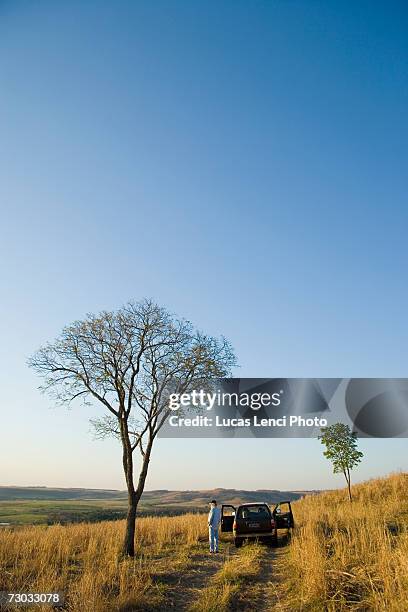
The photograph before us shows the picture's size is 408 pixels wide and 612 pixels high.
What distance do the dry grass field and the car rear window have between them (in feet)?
4.10

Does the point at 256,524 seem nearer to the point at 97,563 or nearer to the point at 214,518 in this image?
the point at 214,518

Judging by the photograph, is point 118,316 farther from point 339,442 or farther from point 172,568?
point 339,442

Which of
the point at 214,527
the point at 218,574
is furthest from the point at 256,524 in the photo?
the point at 218,574

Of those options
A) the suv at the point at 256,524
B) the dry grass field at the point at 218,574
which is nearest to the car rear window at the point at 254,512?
the suv at the point at 256,524

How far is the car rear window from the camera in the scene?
18016 millimetres

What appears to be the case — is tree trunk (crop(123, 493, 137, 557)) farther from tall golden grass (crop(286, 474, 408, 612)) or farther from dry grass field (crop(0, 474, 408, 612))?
tall golden grass (crop(286, 474, 408, 612))

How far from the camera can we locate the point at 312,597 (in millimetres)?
8367

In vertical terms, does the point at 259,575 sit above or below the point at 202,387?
below

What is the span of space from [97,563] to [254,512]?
23.3ft

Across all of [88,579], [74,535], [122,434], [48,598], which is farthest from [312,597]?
[74,535]

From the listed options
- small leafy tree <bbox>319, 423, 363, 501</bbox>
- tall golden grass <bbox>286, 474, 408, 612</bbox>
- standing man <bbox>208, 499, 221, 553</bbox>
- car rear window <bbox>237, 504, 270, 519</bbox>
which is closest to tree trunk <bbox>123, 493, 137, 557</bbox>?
standing man <bbox>208, 499, 221, 553</bbox>

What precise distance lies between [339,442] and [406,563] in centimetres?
2702

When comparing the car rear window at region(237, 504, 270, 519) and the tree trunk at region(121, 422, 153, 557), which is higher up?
the tree trunk at region(121, 422, 153, 557)

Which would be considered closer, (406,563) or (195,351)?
(406,563)
